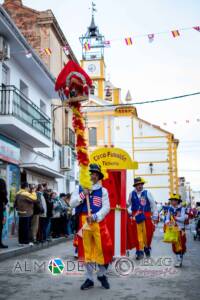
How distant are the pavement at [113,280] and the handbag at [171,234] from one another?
56 centimetres

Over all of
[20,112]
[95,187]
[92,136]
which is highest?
[92,136]

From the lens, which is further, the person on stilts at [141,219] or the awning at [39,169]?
the awning at [39,169]

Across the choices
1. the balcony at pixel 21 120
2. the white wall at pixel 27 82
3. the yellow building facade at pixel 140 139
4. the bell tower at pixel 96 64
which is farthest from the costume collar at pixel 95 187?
the bell tower at pixel 96 64

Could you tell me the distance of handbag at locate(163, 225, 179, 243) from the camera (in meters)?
9.11

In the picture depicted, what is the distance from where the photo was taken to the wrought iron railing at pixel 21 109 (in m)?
16.1

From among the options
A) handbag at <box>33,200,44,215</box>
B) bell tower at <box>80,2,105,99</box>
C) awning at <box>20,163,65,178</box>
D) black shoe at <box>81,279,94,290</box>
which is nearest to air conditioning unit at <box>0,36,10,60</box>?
awning at <box>20,163,65,178</box>

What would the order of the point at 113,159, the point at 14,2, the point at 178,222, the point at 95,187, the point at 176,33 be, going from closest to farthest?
the point at 95,187, the point at 178,222, the point at 113,159, the point at 176,33, the point at 14,2

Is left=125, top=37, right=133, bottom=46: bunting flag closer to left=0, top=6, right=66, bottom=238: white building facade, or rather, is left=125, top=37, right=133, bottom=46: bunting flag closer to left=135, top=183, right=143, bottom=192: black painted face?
left=0, top=6, right=66, bottom=238: white building facade

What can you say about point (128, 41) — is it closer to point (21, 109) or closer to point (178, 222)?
point (21, 109)

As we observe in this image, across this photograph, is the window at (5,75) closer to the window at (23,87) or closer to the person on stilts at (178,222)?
the window at (23,87)

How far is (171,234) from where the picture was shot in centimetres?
920

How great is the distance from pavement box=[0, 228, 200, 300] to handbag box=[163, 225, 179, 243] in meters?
0.56

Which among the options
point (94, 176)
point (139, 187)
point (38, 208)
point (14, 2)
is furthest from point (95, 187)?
point (14, 2)

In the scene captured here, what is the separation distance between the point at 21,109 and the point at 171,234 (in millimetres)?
10192
